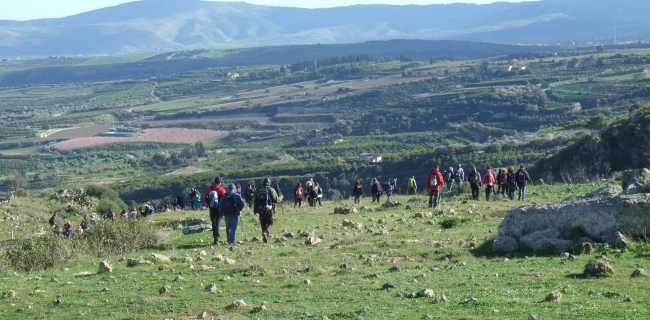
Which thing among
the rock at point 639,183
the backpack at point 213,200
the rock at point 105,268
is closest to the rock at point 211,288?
the rock at point 105,268

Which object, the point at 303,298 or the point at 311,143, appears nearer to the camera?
the point at 303,298

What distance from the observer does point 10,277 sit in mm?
14391

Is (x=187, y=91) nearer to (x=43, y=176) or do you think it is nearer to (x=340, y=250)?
(x=43, y=176)

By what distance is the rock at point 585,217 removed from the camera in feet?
43.2

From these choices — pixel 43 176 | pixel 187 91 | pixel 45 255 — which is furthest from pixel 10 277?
pixel 187 91

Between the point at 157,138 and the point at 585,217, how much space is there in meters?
90.2

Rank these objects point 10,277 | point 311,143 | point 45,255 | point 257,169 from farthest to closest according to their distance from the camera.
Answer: point 311,143 < point 257,169 < point 45,255 < point 10,277

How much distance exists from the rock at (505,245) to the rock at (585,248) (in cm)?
114

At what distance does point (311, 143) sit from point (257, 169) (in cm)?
2463

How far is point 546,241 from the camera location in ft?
44.4

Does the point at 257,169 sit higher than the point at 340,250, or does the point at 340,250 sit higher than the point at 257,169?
the point at 340,250

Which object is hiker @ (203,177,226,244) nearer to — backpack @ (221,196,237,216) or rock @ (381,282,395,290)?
backpack @ (221,196,237,216)

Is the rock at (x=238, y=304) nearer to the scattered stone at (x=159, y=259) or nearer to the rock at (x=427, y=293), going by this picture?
the rock at (x=427, y=293)

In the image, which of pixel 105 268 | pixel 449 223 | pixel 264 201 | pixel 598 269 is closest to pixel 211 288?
pixel 105 268
